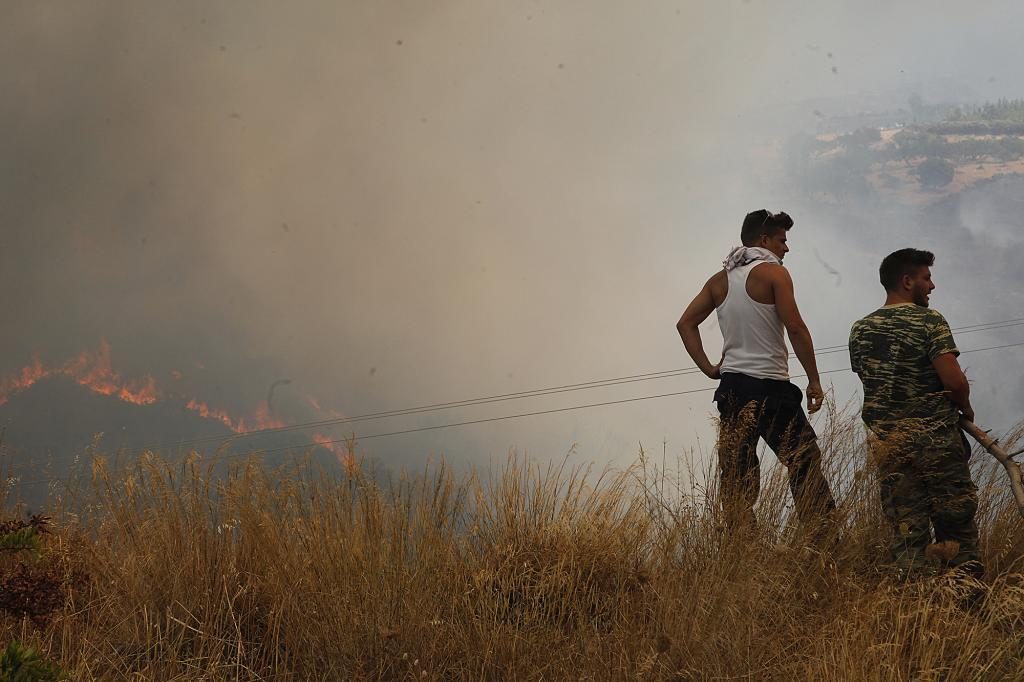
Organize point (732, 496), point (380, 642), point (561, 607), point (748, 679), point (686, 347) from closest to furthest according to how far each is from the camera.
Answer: point (748, 679)
point (380, 642)
point (561, 607)
point (732, 496)
point (686, 347)

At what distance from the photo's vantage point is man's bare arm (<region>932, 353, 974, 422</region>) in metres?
4.34

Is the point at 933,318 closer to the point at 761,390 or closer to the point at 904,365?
the point at 904,365

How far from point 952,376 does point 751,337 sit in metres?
0.90

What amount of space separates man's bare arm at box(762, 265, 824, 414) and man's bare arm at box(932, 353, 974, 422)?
0.53 meters

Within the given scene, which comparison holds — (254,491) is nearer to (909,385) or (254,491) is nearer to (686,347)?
(686,347)

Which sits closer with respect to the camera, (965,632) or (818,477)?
(965,632)

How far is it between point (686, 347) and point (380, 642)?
2.19m

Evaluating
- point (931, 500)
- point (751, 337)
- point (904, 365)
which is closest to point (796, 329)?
point (751, 337)

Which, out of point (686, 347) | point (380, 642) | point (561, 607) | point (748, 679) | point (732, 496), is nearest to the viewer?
point (748, 679)

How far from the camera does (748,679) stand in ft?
12.1

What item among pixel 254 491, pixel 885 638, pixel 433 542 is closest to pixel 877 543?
pixel 885 638

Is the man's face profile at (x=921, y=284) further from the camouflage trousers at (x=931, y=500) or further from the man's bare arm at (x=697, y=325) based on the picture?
the man's bare arm at (x=697, y=325)

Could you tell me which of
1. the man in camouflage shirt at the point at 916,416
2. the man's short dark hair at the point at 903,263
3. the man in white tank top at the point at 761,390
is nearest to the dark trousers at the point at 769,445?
the man in white tank top at the point at 761,390

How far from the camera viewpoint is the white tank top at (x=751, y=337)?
486 cm
